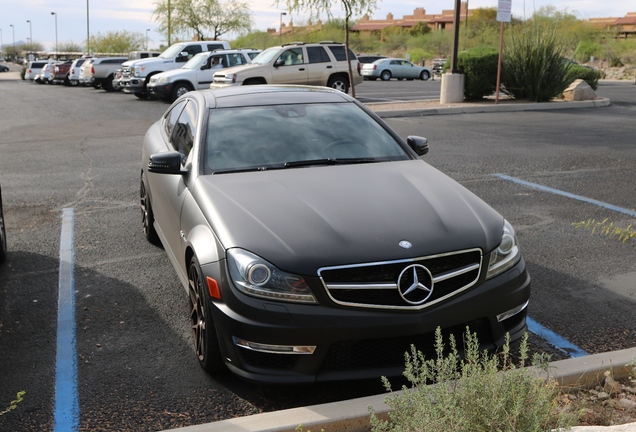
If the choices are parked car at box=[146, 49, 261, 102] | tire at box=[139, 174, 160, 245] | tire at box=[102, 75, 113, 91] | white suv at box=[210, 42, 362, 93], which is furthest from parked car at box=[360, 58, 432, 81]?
tire at box=[139, 174, 160, 245]

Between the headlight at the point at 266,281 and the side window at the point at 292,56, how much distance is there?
2033 cm

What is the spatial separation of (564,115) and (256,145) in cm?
1573

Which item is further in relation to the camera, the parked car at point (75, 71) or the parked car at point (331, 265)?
the parked car at point (75, 71)

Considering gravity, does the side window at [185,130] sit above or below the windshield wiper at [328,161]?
above

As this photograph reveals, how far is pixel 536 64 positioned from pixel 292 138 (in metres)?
17.9

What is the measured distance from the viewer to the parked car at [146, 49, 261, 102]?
→ 83.8 ft

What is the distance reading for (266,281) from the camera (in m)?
3.94

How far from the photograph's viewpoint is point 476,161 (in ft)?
39.8

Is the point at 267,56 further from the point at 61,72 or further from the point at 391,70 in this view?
the point at 61,72

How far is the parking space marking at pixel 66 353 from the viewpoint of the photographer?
13.1 feet

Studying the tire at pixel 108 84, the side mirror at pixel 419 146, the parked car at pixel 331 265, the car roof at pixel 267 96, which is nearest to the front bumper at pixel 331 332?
the parked car at pixel 331 265

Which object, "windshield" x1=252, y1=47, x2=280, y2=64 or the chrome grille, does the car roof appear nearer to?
the chrome grille

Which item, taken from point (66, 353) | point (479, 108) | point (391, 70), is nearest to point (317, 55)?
point (479, 108)

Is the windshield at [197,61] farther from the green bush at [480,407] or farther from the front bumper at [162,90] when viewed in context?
the green bush at [480,407]
